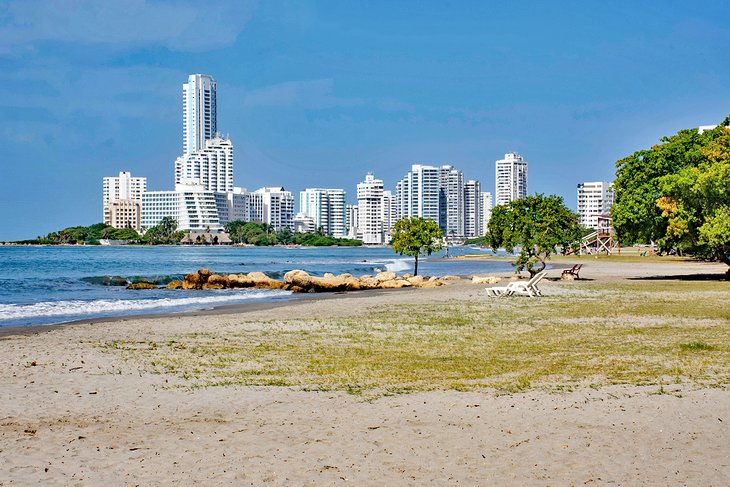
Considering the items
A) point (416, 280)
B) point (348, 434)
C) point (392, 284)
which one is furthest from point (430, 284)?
point (348, 434)

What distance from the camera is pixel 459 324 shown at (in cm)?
2039

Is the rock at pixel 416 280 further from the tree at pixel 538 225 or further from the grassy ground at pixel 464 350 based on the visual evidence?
the grassy ground at pixel 464 350

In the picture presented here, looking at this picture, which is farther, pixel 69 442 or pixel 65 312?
pixel 65 312

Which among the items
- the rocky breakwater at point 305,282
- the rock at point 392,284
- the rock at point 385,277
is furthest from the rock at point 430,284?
the rock at point 385,277

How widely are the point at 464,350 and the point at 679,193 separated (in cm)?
2739

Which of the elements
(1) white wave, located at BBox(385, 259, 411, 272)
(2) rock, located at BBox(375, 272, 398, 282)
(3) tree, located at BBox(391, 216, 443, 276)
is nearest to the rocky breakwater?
(2) rock, located at BBox(375, 272, 398, 282)

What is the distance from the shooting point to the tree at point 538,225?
1612 inches

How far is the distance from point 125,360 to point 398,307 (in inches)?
550

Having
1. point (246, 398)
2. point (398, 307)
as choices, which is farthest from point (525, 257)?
point (246, 398)

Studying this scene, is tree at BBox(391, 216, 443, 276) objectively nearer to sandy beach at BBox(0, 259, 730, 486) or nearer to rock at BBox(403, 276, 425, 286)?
rock at BBox(403, 276, 425, 286)

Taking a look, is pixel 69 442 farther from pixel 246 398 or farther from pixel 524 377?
pixel 524 377

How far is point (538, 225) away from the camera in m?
41.4

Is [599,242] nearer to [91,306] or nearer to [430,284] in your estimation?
[430,284]

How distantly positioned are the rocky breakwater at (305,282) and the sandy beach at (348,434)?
1277 inches
